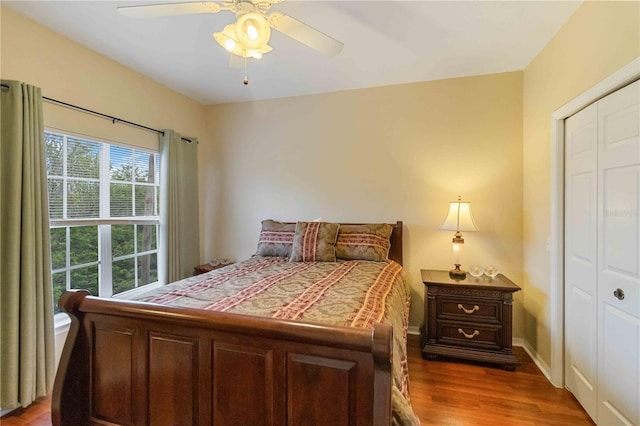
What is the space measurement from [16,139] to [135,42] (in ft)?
3.62

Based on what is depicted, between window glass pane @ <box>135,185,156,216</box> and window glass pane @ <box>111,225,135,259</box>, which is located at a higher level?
window glass pane @ <box>135,185,156,216</box>

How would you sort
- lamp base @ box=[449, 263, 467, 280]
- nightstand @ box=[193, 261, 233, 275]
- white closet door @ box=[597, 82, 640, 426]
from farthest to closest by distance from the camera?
nightstand @ box=[193, 261, 233, 275] < lamp base @ box=[449, 263, 467, 280] < white closet door @ box=[597, 82, 640, 426]

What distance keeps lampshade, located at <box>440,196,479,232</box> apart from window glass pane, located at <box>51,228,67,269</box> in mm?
3135

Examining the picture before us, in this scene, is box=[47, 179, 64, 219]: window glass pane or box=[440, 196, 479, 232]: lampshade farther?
Result: box=[440, 196, 479, 232]: lampshade

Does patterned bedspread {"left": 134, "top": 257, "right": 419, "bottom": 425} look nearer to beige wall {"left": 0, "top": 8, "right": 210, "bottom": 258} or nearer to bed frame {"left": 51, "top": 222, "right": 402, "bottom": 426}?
bed frame {"left": 51, "top": 222, "right": 402, "bottom": 426}

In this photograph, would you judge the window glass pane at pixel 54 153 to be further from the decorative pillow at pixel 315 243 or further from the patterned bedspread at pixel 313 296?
the decorative pillow at pixel 315 243

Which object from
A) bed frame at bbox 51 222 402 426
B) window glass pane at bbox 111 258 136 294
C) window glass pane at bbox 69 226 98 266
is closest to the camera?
bed frame at bbox 51 222 402 426

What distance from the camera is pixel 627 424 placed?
1.54 m

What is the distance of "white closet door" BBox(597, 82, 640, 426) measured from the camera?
151 centimetres

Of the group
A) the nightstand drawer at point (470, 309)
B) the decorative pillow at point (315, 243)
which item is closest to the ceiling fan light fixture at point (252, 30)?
the decorative pillow at point (315, 243)

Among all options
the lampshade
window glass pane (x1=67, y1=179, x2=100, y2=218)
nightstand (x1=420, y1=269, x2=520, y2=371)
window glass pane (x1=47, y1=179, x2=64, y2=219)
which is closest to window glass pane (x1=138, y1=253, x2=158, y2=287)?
window glass pane (x1=67, y1=179, x2=100, y2=218)

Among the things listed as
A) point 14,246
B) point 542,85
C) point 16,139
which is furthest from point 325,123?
point 14,246

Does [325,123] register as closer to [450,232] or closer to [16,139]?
[450,232]

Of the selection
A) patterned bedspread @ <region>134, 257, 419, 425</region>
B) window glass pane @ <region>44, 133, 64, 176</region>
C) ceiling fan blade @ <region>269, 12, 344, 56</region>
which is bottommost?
patterned bedspread @ <region>134, 257, 419, 425</region>
